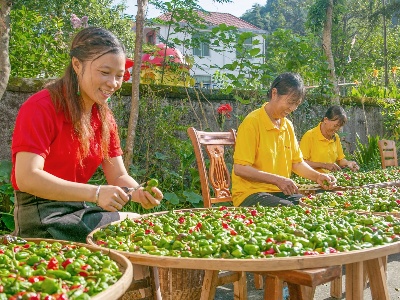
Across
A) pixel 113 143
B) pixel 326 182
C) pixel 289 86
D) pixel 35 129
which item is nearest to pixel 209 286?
pixel 113 143

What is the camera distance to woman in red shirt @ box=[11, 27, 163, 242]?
2.47 metres

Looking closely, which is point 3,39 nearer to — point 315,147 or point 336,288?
point 336,288

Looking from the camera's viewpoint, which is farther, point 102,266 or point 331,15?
point 331,15

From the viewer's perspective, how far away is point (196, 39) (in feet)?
22.7

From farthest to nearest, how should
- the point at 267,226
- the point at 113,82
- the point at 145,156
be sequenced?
the point at 145,156, the point at 113,82, the point at 267,226

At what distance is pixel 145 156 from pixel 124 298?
3.32 m

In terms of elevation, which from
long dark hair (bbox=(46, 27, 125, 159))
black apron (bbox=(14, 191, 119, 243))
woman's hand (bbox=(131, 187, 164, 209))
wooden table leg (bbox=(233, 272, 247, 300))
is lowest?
wooden table leg (bbox=(233, 272, 247, 300))

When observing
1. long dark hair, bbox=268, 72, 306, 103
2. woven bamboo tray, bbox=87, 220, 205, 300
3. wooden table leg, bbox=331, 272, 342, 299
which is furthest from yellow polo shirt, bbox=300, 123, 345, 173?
woven bamboo tray, bbox=87, 220, 205, 300

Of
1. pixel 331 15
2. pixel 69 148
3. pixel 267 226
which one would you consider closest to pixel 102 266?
pixel 267 226

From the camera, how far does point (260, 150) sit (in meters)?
4.09

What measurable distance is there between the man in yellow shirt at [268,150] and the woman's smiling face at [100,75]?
Result: 1455 mm

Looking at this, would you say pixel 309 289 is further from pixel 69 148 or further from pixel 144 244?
pixel 69 148

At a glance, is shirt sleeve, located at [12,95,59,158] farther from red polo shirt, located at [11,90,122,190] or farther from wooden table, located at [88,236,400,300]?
wooden table, located at [88,236,400,300]

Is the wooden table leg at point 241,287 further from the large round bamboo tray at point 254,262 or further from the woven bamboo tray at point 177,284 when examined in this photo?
the large round bamboo tray at point 254,262
